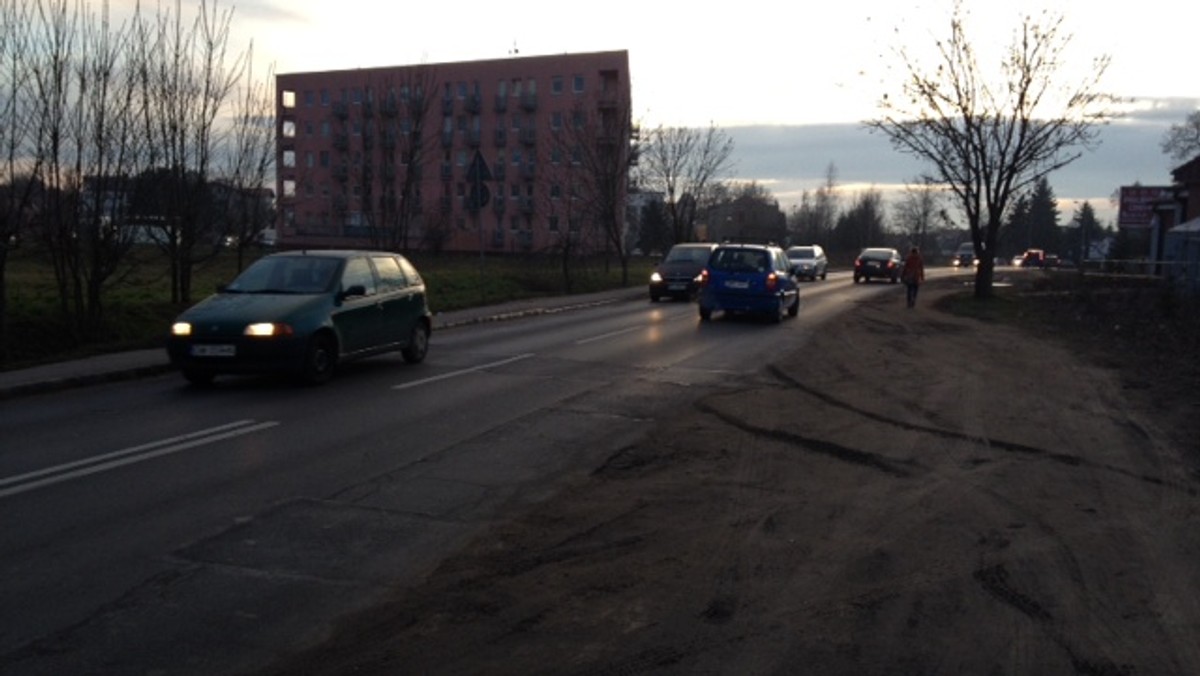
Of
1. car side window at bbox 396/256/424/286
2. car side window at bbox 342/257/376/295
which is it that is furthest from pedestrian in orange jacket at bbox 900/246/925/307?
car side window at bbox 342/257/376/295

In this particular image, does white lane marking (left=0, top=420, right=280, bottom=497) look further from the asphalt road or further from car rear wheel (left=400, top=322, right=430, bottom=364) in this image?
car rear wheel (left=400, top=322, right=430, bottom=364)

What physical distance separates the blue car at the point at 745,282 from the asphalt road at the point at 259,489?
8.50 metres

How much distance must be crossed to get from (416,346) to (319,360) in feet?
8.67

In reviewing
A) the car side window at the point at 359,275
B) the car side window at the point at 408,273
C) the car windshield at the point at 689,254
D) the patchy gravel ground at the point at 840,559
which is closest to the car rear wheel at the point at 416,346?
the car side window at the point at 408,273

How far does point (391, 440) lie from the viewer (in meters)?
9.82

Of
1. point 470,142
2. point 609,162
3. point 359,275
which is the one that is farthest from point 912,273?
point 470,142

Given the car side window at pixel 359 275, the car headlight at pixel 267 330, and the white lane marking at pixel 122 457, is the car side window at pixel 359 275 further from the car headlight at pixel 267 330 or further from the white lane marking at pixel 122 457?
the white lane marking at pixel 122 457

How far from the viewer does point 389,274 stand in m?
15.2

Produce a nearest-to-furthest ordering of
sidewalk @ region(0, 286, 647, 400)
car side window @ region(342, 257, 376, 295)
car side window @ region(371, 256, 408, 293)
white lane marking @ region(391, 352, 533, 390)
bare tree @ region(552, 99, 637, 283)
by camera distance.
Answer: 1. sidewalk @ region(0, 286, 647, 400)
2. white lane marking @ region(391, 352, 533, 390)
3. car side window @ region(342, 257, 376, 295)
4. car side window @ region(371, 256, 408, 293)
5. bare tree @ region(552, 99, 637, 283)

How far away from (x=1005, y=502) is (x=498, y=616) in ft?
13.7

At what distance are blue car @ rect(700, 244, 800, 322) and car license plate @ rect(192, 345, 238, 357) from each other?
13409mm

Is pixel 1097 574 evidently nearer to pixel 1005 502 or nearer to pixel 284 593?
pixel 1005 502

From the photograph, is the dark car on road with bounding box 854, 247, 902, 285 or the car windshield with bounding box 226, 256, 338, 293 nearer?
the car windshield with bounding box 226, 256, 338, 293

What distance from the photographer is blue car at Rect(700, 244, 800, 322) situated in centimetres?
2380
